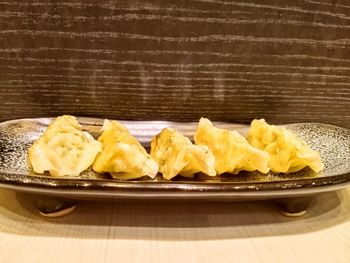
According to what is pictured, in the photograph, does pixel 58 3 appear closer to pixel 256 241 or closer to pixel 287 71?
pixel 287 71

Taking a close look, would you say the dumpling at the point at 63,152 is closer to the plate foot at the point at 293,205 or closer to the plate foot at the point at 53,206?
the plate foot at the point at 53,206

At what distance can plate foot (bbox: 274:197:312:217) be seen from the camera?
0.98 meters

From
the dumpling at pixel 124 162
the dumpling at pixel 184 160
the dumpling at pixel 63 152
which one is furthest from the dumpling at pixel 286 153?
the dumpling at pixel 63 152

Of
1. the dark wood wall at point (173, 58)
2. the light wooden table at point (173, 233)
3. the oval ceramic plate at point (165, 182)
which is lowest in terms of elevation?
the light wooden table at point (173, 233)

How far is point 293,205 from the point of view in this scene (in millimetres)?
991

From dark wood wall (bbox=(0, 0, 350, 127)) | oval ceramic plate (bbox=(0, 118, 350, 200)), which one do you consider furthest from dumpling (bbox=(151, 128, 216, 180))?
dark wood wall (bbox=(0, 0, 350, 127))

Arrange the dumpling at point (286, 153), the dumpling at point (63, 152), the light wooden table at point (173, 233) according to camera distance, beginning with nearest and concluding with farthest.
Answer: the light wooden table at point (173, 233)
the dumpling at point (63, 152)
the dumpling at point (286, 153)

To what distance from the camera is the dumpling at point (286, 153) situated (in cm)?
108

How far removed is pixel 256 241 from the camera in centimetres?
91

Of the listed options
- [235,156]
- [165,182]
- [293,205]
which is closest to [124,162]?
[165,182]

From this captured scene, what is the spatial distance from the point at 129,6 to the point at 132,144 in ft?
1.53

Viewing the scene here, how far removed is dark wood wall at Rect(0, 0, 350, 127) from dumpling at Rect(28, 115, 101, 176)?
0.79 ft

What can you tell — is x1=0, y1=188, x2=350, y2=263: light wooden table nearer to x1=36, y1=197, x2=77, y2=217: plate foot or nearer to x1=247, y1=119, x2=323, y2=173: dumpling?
x1=36, y1=197, x2=77, y2=217: plate foot

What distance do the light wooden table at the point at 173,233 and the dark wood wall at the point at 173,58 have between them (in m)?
0.43
